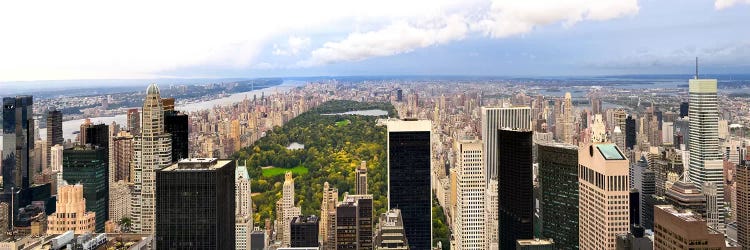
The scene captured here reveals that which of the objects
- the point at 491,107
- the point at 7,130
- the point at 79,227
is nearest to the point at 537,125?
the point at 491,107

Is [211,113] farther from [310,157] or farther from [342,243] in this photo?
[342,243]

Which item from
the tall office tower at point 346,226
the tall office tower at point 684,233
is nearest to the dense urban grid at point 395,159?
the tall office tower at point 346,226

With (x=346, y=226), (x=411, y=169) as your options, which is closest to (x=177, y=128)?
(x=346, y=226)

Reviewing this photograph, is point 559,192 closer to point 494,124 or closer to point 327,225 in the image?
point 494,124

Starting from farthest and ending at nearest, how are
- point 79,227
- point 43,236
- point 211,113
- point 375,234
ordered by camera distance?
Answer: point 211,113 < point 375,234 < point 79,227 < point 43,236

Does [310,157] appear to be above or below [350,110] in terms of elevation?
below

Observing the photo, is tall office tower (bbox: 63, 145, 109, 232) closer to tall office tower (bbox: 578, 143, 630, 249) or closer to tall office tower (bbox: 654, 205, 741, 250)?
tall office tower (bbox: 578, 143, 630, 249)

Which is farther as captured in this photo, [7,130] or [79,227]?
[7,130]
